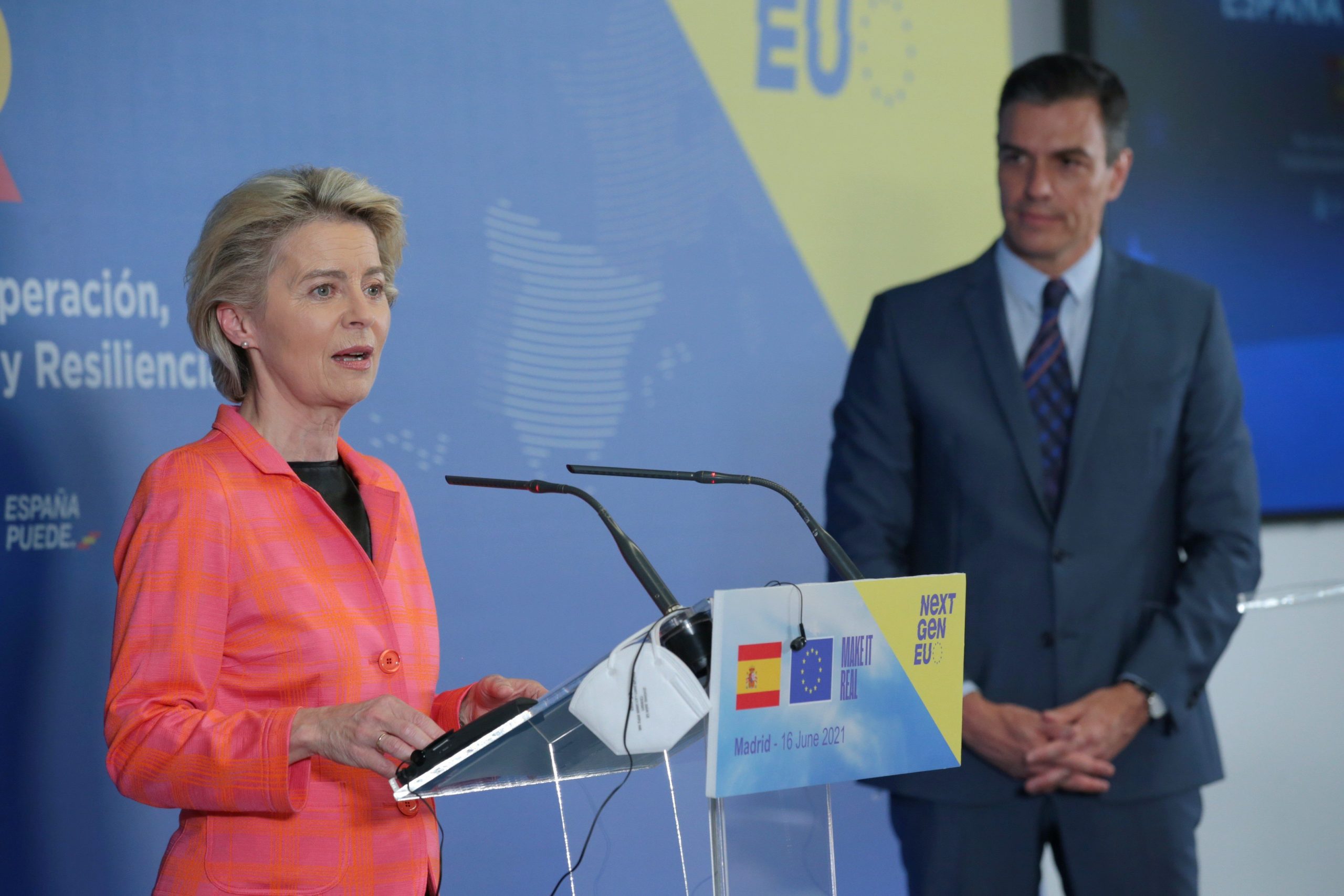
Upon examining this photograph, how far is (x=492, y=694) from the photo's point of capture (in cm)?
172

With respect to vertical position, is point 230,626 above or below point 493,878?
above

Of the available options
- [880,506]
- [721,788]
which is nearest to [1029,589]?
[880,506]

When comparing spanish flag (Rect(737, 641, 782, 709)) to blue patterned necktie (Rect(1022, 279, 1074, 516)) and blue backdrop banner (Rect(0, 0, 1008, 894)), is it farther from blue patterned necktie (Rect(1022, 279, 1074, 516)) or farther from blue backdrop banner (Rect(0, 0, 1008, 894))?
blue patterned necktie (Rect(1022, 279, 1074, 516))

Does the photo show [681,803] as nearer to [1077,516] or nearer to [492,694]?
[492,694]

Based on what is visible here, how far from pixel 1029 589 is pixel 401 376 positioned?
1.32 meters

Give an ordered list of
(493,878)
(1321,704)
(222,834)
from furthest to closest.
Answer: (1321,704), (493,878), (222,834)

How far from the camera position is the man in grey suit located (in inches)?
95.2

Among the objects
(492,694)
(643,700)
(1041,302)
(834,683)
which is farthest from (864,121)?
(643,700)

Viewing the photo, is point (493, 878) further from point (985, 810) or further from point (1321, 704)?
point (1321, 704)

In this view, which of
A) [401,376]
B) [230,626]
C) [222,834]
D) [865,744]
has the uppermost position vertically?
[401,376]

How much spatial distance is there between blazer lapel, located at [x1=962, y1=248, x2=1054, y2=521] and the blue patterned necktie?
0.10ft

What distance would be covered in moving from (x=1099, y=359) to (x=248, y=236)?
1.62 metres

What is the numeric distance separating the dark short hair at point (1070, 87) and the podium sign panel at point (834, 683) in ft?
5.07

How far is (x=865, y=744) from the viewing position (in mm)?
1368
